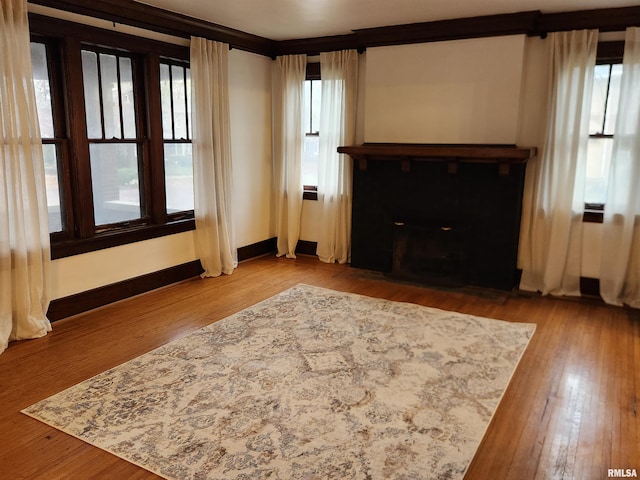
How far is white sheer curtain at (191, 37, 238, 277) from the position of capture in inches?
199

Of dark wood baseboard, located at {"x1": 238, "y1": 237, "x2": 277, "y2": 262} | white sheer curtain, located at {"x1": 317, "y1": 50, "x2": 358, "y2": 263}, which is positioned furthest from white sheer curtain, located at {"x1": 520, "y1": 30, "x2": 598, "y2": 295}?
dark wood baseboard, located at {"x1": 238, "y1": 237, "x2": 277, "y2": 262}

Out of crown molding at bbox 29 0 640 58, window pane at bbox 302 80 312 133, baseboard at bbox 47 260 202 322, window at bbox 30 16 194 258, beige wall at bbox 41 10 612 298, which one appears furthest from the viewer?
window pane at bbox 302 80 312 133

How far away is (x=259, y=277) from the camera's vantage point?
→ 5496mm

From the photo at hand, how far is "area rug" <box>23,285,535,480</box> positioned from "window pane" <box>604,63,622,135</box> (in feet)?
7.01

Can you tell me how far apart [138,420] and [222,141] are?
Answer: 3359 mm

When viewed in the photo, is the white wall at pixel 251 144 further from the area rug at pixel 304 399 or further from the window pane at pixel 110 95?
the area rug at pixel 304 399

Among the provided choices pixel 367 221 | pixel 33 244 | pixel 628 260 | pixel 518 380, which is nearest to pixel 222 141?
pixel 367 221

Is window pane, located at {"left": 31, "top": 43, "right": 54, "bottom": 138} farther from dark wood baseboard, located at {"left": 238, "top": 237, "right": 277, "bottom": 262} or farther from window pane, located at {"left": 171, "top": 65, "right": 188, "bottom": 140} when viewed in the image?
dark wood baseboard, located at {"left": 238, "top": 237, "right": 277, "bottom": 262}

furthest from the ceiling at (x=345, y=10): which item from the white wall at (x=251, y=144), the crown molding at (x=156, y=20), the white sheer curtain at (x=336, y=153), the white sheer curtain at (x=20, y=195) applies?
the white sheer curtain at (x=20, y=195)

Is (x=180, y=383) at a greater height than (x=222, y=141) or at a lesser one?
lesser

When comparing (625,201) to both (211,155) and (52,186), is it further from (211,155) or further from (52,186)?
(52,186)

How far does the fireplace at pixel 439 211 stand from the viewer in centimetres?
485

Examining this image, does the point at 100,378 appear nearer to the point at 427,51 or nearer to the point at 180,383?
the point at 180,383

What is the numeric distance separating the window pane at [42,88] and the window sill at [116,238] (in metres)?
0.91
